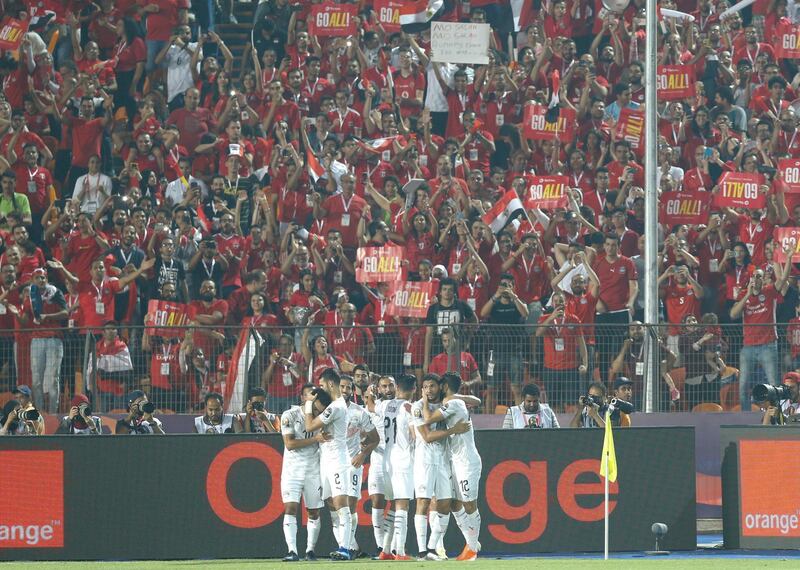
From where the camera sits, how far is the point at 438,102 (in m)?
24.1

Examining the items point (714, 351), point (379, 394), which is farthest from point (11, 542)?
point (714, 351)

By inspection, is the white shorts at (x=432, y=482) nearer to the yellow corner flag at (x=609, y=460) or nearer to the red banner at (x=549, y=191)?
the yellow corner flag at (x=609, y=460)

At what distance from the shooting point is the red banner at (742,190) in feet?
68.3

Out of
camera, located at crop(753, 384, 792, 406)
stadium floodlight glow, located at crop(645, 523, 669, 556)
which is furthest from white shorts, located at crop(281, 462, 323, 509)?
camera, located at crop(753, 384, 792, 406)

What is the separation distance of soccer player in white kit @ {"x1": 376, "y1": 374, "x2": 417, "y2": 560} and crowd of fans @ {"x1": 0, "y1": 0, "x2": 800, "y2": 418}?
1.44 m

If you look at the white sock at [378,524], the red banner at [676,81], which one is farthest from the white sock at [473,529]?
the red banner at [676,81]

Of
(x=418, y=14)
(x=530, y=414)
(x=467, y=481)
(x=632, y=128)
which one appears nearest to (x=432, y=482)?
(x=467, y=481)

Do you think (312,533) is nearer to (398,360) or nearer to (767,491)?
(398,360)

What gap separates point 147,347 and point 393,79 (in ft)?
25.6

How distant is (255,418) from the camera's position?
1766cm

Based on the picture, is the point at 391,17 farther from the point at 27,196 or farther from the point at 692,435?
the point at 692,435

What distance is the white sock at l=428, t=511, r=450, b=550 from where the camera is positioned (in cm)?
1602

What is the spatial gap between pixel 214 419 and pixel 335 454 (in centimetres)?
230

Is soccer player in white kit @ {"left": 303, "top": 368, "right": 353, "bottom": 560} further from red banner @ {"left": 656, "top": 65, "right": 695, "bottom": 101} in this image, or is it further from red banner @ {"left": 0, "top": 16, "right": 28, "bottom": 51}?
red banner @ {"left": 0, "top": 16, "right": 28, "bottom": 51}
